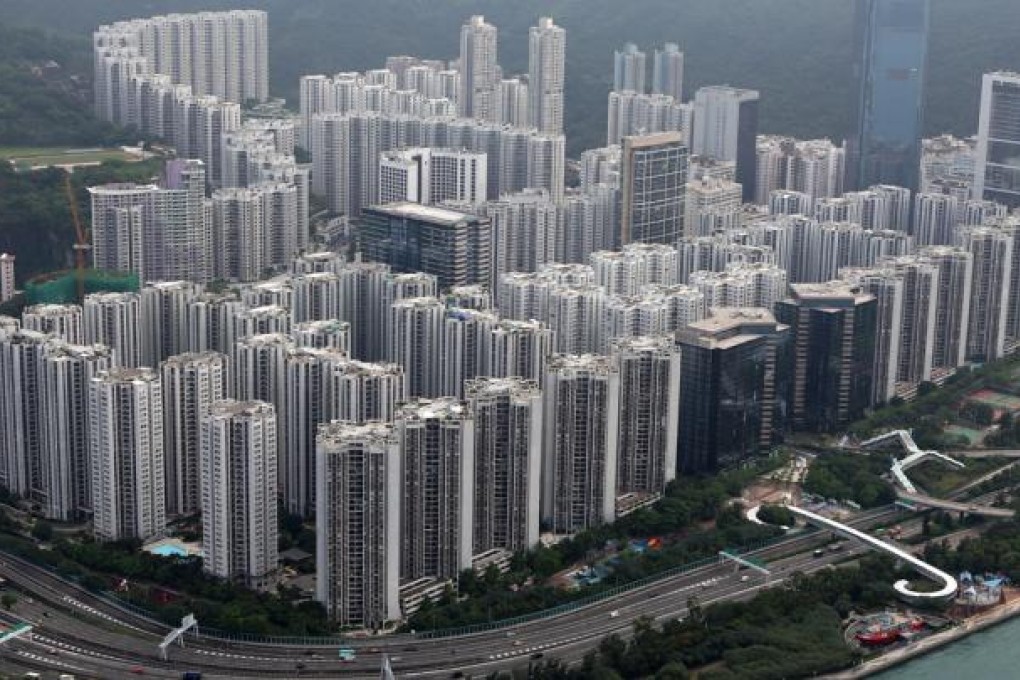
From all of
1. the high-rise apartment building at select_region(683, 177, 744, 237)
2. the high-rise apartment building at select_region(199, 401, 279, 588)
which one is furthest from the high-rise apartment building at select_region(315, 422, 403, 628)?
the high-rise apartment building at select_region(683, 177, 744, 237)

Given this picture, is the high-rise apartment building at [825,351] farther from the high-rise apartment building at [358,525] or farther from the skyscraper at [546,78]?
the skyscraper at [546,78]

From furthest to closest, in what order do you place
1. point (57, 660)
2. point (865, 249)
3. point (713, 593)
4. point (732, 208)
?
point (732, 208)
point (865, 249)
point (713, 593)
point (57, 660)

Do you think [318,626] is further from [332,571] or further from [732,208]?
[732,208]

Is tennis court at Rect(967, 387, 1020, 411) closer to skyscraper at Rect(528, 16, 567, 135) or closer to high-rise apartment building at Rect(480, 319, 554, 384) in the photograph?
high-rise apartment building at Rect(480, 319, 554, 384)

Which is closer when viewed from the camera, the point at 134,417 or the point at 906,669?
the point at 906,669

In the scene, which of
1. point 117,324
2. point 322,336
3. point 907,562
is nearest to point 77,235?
point 117,324

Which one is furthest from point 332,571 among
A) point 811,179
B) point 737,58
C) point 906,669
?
point 737,58

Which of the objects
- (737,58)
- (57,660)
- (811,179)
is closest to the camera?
(57,660)

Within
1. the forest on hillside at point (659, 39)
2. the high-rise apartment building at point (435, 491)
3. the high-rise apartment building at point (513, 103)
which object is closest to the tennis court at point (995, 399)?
the high-rise apartment building at point (435, 491)
